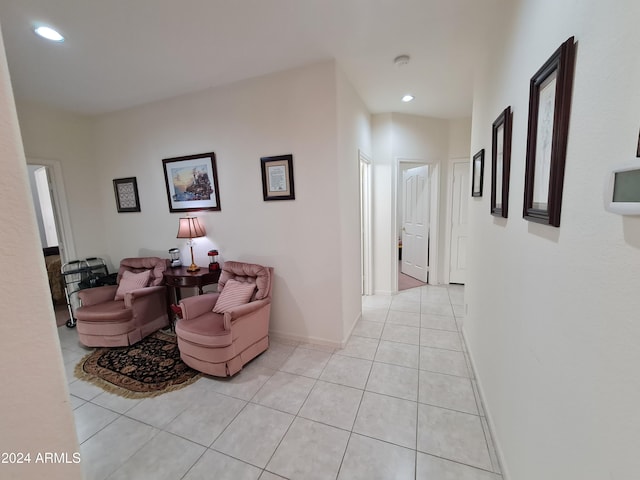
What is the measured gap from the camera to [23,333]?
1.59ft

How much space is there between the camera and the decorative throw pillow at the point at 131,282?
9.92 feet

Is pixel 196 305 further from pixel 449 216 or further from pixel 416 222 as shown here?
pixel 449 216

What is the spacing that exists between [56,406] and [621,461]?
1.27 metres

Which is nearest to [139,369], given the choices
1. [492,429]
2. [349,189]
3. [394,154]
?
[349,189]

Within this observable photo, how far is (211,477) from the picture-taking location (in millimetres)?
1465

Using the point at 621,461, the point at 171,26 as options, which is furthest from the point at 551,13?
the point at 171,26

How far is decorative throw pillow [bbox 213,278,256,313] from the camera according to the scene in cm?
254

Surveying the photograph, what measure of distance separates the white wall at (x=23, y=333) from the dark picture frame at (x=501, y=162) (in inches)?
73.6

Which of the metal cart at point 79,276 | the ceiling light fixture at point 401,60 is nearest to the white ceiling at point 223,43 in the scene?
the ceiling light fixture at point 401,60

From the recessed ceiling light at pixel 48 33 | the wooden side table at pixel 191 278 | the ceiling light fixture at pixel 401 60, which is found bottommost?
the wooden side table at pixel 191 278

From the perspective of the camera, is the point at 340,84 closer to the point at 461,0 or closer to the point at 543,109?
the point at 461,0

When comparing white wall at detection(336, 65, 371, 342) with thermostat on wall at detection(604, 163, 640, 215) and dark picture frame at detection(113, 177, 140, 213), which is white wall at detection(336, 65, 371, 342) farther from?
dark picture frame at detection(113, 177, 140, 213)

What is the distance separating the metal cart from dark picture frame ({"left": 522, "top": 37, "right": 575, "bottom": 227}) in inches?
168

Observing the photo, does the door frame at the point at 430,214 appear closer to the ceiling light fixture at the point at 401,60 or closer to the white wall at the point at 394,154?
the white wall at the point at 394,154
